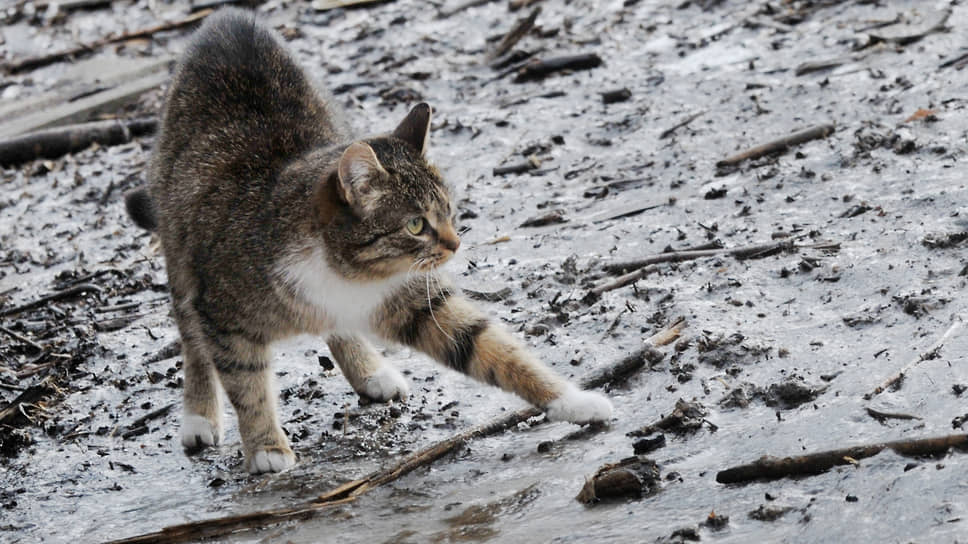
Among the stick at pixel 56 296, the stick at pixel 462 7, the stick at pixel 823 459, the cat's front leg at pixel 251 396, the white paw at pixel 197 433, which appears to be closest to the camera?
the stick at pixel 823 459

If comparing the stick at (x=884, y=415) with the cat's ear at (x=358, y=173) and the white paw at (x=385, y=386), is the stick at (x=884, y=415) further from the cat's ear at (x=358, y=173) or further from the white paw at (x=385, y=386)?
the white paw at (x=385, y=386)

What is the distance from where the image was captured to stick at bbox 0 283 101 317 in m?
6.43

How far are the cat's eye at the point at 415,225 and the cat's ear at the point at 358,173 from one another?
0.20m

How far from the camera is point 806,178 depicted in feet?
19.8

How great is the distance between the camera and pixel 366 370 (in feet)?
17.1

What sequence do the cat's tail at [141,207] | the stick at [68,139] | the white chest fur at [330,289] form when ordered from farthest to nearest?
the stick at [68,139] → the cat's tail at [141,207] → the white chest fur at [330,289]

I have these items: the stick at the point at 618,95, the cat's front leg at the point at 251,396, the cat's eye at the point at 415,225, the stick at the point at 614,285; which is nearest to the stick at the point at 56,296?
the cat's front leg at the point at 251,396

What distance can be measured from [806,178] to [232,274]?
127 inches

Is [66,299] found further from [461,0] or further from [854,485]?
[461,0]

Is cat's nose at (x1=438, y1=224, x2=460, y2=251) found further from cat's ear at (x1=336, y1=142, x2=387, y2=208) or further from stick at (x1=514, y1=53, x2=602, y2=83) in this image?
stick at (x1=514, y1=53, x2=602, y2=83)

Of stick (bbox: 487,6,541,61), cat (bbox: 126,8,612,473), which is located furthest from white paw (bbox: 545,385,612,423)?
stick (bbox: 487,6,541,61)

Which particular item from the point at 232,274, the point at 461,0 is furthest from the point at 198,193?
the point at 461,0

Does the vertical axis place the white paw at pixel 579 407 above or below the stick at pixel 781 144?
below

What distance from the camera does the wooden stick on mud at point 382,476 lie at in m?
3.98
